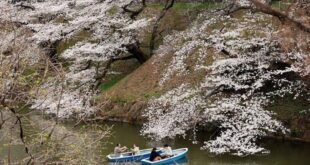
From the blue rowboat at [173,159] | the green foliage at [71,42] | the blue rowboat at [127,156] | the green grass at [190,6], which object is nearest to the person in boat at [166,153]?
the blue rowboat at [173,159]

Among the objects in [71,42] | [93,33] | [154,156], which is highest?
[71,42]

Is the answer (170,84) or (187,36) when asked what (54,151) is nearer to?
(170,84)

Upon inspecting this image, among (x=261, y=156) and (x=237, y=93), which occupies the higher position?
(x=237, y=93)

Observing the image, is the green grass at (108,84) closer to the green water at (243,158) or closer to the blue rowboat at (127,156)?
the green water at (243,158)

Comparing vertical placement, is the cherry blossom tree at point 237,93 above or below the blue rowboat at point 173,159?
above

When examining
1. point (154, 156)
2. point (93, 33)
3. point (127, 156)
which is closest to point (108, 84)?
point (93, 33)

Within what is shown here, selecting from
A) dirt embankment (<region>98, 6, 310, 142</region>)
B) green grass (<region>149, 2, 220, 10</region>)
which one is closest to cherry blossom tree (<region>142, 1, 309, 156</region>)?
dirt embankment (<region>98, 6, 310, 142</region>)

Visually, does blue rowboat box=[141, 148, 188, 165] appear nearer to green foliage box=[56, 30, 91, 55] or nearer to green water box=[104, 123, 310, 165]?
green water box=[104, 123, 310, 165]

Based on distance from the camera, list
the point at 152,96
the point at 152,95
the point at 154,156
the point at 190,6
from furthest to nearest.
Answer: the point at 190,6
the point at 152,95
the point at 152,96
the point at 154,156

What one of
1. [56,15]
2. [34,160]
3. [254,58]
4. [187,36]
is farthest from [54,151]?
[56,15]

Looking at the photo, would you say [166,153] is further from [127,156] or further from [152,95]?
[152,95]

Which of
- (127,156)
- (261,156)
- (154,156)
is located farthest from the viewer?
(127,156)

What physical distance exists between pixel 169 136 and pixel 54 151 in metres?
12.2

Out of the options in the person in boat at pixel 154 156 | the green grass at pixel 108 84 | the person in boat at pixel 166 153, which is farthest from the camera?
the green grass at pixel 108 84
